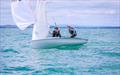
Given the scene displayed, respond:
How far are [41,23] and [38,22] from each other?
30 cm

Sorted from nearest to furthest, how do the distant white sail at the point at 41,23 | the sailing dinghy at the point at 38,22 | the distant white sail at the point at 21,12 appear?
the distant white sail at the point at 21,12
the sailing dinghy at the point at 38,22
the distant white sail at the point at 41,23

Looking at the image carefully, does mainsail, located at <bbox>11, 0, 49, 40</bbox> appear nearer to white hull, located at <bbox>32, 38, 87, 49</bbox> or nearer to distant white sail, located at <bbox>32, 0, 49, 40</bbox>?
distant white sail, located at <bbox>32, 0, 49, 40</bbox>

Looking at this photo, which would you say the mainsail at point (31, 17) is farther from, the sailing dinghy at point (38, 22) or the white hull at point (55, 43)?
the white hull at point (55, 43)

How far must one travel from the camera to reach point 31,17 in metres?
31.0

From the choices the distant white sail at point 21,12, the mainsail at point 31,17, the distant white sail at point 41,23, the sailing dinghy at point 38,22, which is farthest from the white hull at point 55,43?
the distant white sail at point 21,12

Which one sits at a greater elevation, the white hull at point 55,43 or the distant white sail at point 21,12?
the distant white sail at point 21,12

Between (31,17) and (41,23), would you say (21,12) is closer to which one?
(31,17)

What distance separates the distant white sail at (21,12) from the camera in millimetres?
29444

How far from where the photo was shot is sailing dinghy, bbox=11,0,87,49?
2958 centimetres

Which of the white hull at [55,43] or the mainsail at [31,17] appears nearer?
the mainsail at [31,17]

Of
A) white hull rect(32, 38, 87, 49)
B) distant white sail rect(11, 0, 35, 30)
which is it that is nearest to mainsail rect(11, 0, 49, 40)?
distant white sail rect(11, 0, 35, 30)

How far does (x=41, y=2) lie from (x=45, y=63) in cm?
888

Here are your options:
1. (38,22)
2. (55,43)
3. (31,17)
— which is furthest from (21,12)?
(55,43)

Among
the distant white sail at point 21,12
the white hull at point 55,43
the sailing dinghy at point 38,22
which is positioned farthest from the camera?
the white hull at point 55,43
